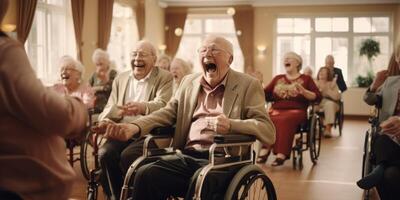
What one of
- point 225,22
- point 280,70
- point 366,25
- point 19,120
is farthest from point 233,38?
point 19,120

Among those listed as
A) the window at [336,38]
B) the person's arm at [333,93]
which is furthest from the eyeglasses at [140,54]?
the window at [336,38]

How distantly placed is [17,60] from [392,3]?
11.7 m

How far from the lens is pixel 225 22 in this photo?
1331cm

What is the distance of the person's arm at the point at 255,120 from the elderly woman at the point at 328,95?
5.52 m

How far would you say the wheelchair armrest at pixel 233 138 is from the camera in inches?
94.8

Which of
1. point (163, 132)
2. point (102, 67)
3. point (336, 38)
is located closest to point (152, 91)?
point (163, 132)

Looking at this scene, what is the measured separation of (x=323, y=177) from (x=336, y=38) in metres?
8.36

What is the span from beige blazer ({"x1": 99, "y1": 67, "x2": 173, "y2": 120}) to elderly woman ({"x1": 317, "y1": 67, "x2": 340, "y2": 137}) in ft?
16.2

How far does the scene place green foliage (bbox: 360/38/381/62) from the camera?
12.0 meters

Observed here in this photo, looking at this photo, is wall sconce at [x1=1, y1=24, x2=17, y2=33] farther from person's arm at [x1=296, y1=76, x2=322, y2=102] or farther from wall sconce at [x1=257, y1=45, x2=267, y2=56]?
wall sconce at [x1=257, y1=45, x2=267, y2=56]

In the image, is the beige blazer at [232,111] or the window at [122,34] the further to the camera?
the window at [122,34]

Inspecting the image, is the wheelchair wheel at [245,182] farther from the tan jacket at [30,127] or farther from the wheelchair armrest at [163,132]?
the tan jacket at [30,127]

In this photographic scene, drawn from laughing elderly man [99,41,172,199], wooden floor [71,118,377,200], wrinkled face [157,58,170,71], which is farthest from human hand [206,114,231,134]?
wrinkled face [157,58,170,71]

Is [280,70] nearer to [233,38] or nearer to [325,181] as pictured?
[233,38]
